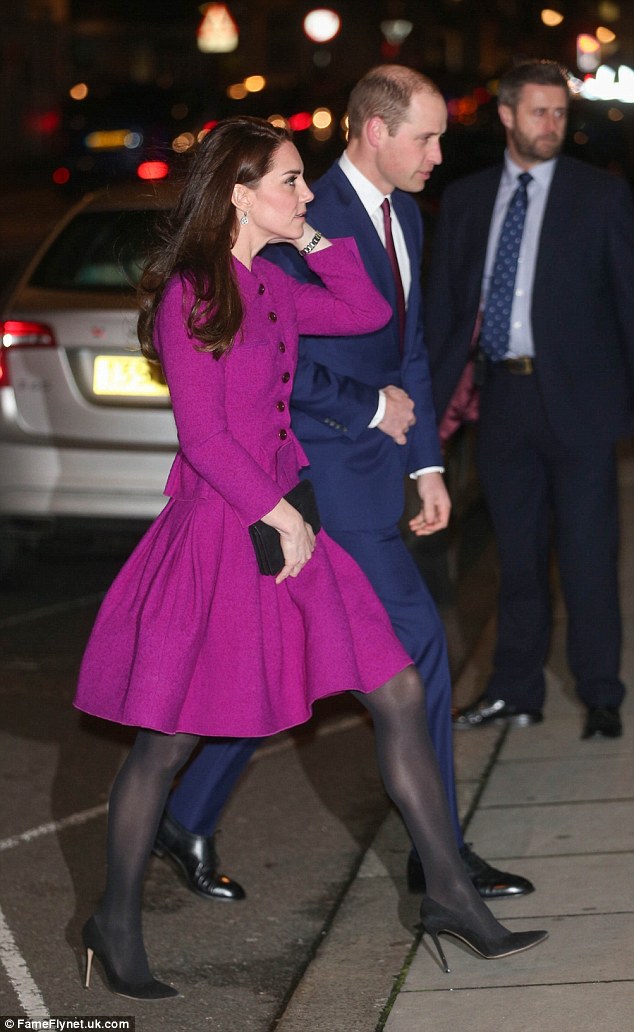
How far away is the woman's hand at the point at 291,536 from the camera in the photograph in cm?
346

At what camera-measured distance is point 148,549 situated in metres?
3.63

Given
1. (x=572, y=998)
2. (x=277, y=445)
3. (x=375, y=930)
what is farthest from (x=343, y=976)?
(x=277, y=445)

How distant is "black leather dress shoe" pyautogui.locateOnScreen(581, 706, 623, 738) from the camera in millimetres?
5336

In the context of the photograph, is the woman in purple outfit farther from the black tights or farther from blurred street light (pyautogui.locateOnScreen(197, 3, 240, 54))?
blurred street light (pyautogui.locateOnScreen(197, 3, 240, 54))

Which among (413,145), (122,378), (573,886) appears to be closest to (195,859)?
(573,886)

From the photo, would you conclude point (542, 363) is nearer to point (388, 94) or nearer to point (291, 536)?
point (388, 94)

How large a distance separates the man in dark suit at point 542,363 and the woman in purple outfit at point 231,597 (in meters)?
1.74

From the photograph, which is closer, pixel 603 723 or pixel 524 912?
pixel 524 912

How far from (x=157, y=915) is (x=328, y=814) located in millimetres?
862

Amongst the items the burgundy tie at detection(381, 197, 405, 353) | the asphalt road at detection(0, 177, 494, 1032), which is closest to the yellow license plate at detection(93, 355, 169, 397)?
the asphalt road at detection(0, 177, 494, 1032)

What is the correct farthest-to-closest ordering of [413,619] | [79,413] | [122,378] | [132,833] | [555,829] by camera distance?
[79,413]
[122,378]
[555,829]
[413,619]
[132,833]

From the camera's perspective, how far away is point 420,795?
364 cm

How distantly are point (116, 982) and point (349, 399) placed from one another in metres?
1.42

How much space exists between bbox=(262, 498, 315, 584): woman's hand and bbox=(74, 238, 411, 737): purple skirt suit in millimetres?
29
